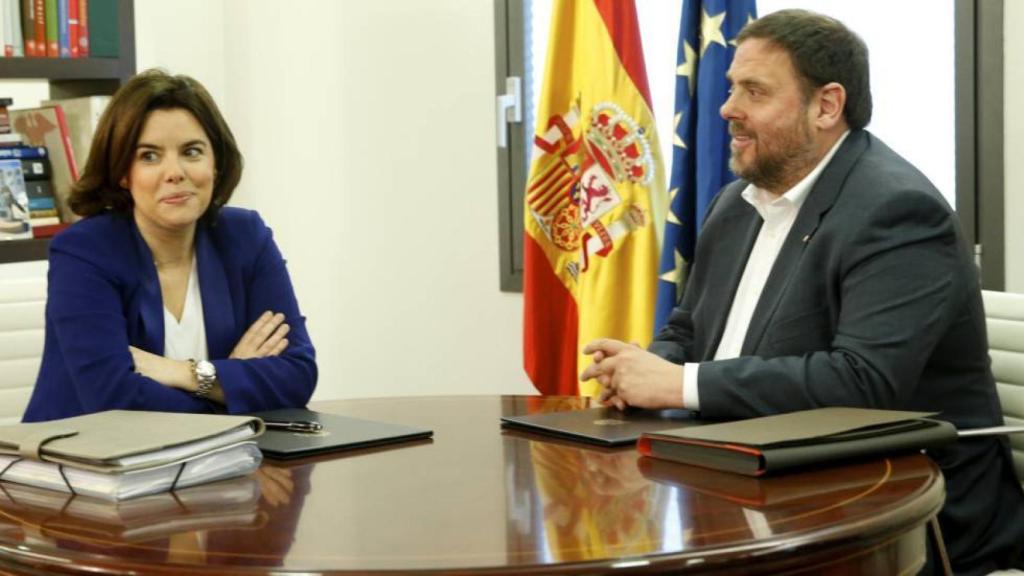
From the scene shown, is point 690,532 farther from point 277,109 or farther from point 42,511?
point 277,109

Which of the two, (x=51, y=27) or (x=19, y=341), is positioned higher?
(x=51, y=27)

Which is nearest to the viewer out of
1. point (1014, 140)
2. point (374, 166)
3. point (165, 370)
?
point (165, 370)

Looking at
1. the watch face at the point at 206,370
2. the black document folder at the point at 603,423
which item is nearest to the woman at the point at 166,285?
the watch face at the point at 206,370

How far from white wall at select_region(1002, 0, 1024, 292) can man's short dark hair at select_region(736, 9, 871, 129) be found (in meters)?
0.74

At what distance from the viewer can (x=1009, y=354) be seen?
2.31 m

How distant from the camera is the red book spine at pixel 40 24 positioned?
11.9 ft

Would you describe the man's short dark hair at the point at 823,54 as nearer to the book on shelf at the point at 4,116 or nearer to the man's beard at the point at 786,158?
the man's beard at the point at 786,158

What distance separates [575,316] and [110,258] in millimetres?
1663

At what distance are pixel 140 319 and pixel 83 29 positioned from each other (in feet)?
5.18

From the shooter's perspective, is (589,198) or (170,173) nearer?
(170,173)

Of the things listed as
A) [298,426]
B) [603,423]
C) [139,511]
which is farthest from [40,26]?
[139,511]

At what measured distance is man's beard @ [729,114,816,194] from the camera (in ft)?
8.13

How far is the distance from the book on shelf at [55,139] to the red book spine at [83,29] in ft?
0.60

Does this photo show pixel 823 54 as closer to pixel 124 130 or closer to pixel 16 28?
pixel 124 130
